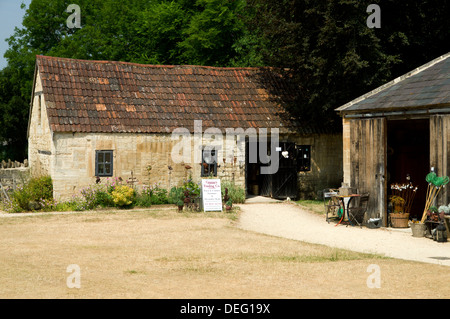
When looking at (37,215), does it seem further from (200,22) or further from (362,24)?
(200,22)

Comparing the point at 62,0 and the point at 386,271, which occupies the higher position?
the point at 62,0

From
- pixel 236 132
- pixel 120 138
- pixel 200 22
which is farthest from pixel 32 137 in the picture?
pixel 200 22

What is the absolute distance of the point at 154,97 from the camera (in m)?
24.2

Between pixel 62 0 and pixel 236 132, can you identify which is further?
pixel 62 0

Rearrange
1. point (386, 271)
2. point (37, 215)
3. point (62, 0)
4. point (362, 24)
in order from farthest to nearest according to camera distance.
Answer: point (62, 0) < point (362, 24) < point (37, 215) < point (386, 271)

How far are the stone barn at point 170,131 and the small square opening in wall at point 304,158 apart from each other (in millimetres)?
43

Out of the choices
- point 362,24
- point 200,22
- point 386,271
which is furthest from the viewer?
point 200,22

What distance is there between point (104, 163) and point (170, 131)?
9.19 ft

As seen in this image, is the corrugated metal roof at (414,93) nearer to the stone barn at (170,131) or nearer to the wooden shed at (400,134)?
the wooden shed at (400,134)

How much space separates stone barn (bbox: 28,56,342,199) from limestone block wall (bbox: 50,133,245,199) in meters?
0.04

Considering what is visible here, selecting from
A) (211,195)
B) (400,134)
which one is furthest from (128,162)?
(400,134)

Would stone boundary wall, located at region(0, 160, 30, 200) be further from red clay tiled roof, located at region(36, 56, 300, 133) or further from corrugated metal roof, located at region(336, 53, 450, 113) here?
corrugated metal roof, located at region(336, 53, 450, 113)

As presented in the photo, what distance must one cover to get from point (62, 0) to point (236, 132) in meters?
23.6

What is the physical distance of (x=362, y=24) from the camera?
71.3ft
